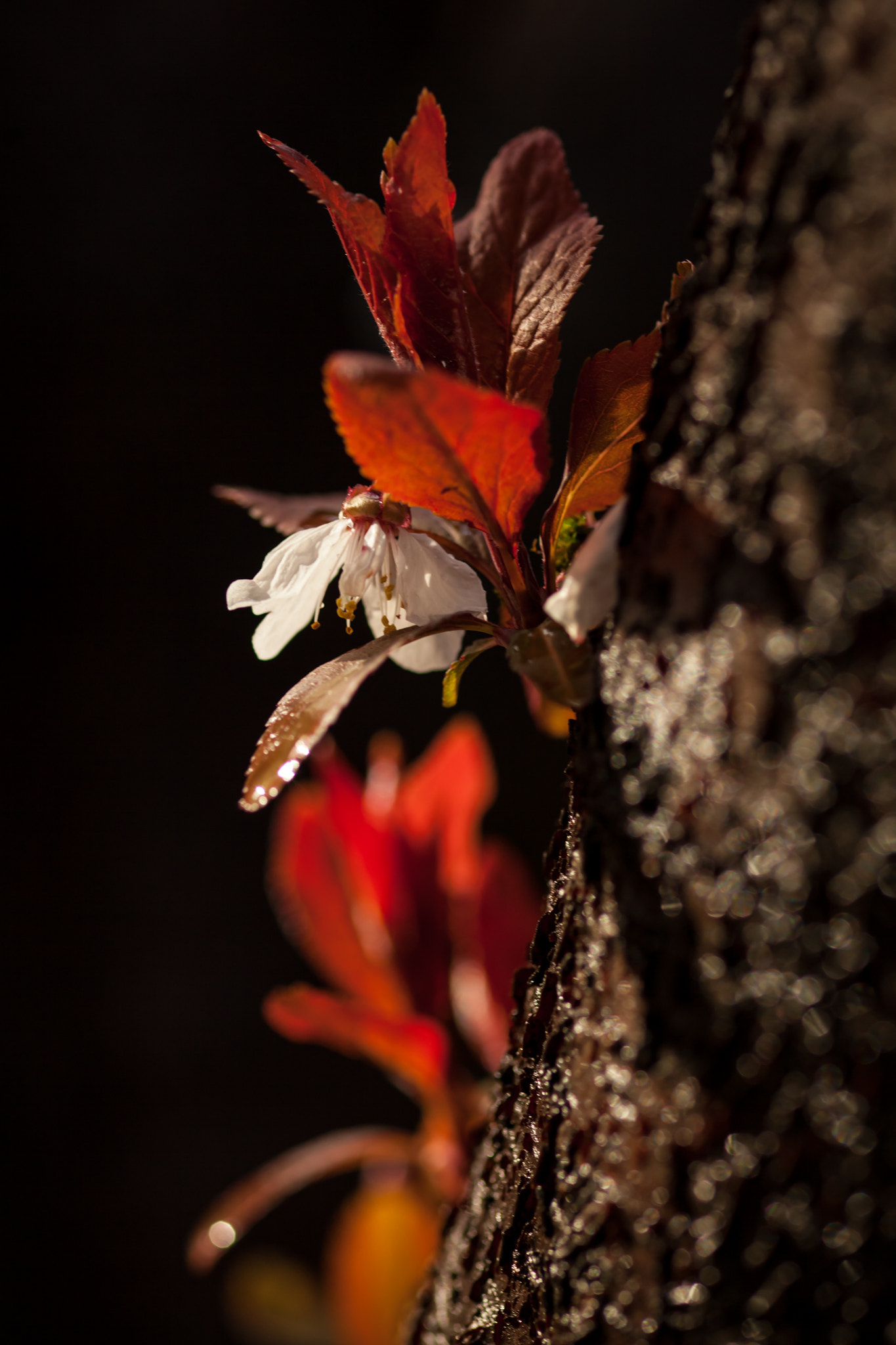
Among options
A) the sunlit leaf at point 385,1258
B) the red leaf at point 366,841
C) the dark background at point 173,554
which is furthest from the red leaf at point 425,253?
the dark background at point 173,554

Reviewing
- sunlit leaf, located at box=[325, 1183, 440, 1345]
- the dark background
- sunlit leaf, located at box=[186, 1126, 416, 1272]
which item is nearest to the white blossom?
sunlit leaf, located at box=[186, 1126, 416, 1272]

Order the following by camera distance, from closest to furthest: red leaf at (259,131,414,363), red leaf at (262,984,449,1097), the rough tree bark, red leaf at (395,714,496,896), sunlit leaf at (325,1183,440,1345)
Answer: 1. the rough tree bark
2. red leaf at (259,131,414,363)
3. red leaf at (262,984,449,1097)
4. red leaf at (395,714,496,896)
5. sunlit leaf at (325,1183,440,1345)

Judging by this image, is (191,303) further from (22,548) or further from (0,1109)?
(0,1109)

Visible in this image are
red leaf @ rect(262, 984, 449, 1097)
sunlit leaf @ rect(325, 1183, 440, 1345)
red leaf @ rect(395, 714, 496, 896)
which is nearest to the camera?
red leaf @ rect(262, 984, 449, 1097)

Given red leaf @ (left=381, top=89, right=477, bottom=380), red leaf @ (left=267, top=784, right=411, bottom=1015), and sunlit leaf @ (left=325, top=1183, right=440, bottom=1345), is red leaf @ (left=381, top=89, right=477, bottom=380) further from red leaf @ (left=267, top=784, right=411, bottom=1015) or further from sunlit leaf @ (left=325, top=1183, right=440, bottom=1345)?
sunlit leaf @ (left=325, top=1183, right=440, bottom=1345)

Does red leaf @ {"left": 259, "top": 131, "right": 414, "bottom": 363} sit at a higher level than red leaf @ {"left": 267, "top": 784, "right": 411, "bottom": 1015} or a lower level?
higher

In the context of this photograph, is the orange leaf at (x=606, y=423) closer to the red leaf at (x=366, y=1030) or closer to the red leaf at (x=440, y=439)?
the red leaf at (x=440, y=439)
